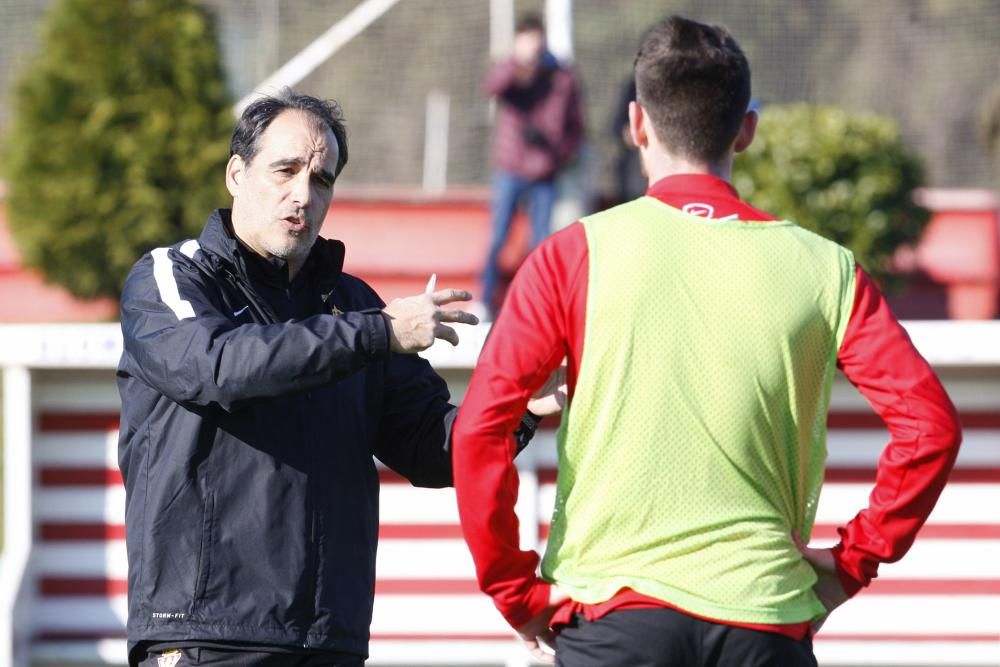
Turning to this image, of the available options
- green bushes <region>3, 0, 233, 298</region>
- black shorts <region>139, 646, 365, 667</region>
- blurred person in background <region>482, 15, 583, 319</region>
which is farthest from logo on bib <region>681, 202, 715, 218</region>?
green bushes <region>3, 0, 233, 298</region>

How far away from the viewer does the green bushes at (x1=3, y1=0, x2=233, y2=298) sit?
391 inches

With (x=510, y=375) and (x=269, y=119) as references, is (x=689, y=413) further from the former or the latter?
(x=269, y=119)

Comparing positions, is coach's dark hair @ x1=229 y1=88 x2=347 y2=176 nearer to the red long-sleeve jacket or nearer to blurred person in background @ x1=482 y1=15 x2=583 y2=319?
the red long-sleeve jacket

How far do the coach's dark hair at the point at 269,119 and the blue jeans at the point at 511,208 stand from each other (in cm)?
638

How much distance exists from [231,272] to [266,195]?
0.56ft

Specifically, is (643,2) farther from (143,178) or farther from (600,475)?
(600,475)

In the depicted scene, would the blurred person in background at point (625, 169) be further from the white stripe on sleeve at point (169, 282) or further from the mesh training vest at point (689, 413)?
the mesh training vest at point (689, 413)

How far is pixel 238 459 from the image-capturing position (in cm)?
286

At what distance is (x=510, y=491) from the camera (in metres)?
2.53

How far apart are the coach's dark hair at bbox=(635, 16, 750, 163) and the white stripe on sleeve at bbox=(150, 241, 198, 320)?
0.94m

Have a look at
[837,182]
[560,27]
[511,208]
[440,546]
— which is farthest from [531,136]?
[440,546]

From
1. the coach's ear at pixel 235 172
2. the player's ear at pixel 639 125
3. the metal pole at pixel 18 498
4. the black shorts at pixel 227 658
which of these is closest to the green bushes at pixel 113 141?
the metal pole at pixel 18 498

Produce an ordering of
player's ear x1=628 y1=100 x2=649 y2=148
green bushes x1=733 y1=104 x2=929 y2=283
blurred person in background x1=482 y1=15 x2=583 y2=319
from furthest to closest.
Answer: green bushes x1=733 y1=104 x2=929 y2=283, blurred person in background x1=482 y1=15 x2=583 y2=319, player's ear x1=628 y1=100 x2=649 y2=148

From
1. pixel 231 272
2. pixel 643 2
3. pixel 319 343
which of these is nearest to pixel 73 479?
pixel 231 272
